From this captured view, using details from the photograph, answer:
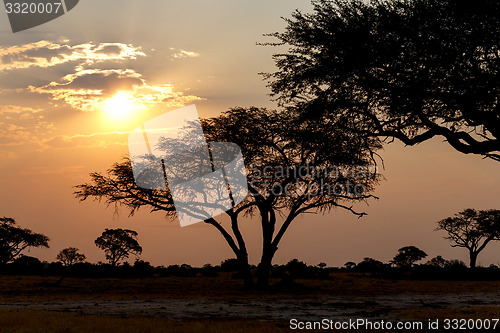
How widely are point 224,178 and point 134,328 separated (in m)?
23.1

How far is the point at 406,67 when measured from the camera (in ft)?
58.7

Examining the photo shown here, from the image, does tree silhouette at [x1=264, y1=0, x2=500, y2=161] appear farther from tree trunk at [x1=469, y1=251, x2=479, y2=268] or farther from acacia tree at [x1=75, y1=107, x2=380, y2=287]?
tree trunk at [x1=469, y1=251, x2=479, y2=268]

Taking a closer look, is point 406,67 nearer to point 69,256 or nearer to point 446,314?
point 446,314

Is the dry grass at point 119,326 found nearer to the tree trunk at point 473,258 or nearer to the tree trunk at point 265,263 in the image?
the tree trunk at point 265,263

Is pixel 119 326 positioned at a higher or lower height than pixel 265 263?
lower

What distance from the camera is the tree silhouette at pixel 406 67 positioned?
16.8 meters

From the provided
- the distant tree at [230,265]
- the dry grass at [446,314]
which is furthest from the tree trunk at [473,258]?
the dry grass at [446,314]

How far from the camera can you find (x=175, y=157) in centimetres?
3850

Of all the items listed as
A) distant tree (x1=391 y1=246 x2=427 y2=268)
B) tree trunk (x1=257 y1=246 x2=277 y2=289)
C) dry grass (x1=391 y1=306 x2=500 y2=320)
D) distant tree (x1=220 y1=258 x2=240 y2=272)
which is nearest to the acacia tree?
tree trunk (x1=257 y1=246 x2=277 y2=289)

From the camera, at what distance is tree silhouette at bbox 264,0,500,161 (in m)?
16.8

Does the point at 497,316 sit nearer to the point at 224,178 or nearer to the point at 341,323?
the point at 341,323
